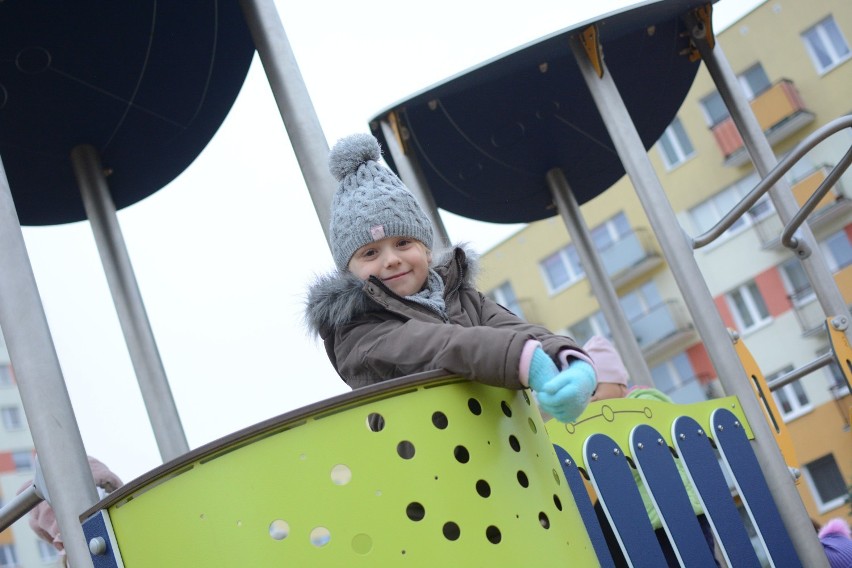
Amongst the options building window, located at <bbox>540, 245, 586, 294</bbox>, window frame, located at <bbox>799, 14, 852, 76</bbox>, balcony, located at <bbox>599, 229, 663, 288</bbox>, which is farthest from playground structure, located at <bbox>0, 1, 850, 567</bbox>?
building window, located at <bbox>540, 245, 586, 294</bbox>

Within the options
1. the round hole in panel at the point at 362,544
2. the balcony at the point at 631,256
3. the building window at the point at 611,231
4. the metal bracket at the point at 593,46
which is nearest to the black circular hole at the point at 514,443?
the round hole in panel at the point at 362,544

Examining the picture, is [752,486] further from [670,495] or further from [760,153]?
[760,153]

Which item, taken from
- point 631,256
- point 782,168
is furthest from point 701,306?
point 631,256

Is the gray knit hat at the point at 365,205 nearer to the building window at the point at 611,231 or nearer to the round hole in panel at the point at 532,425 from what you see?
the round hole in panel at the point at 532,425

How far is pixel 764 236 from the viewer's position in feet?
84.0

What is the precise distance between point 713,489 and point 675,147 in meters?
24.4

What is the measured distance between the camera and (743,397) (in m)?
4.21

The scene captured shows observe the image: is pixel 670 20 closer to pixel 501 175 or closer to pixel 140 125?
pixel 501 175

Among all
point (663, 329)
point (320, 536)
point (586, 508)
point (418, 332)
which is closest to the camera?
point (320, 536)

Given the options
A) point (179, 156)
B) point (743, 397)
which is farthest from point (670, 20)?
point (179, 156)

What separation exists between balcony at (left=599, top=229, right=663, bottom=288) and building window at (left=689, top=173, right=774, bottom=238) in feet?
5.50

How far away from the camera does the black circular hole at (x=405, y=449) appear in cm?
210

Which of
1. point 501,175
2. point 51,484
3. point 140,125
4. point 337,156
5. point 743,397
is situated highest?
point 140,125

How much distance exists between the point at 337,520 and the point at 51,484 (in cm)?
96
